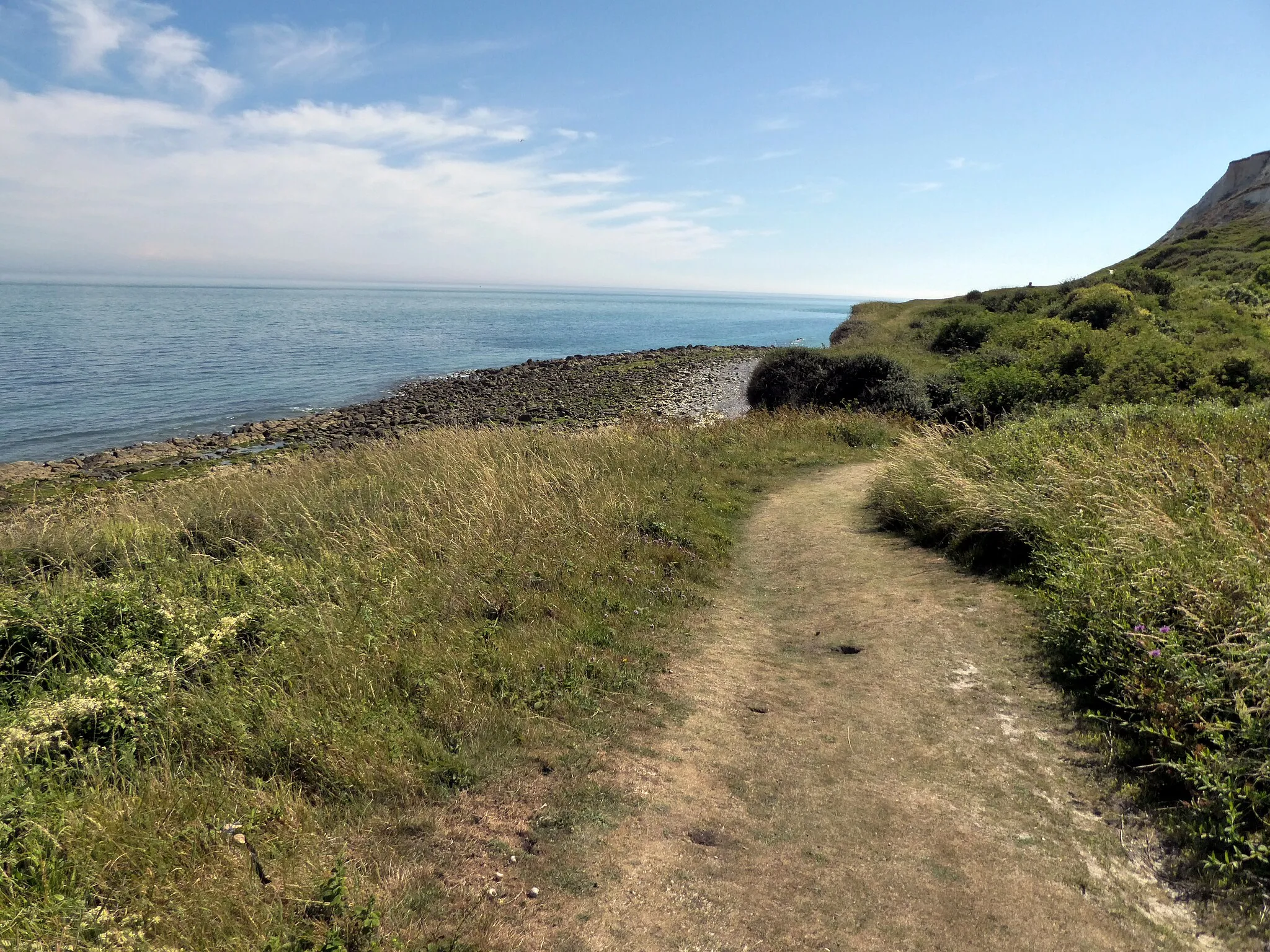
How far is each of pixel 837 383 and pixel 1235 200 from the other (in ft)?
210

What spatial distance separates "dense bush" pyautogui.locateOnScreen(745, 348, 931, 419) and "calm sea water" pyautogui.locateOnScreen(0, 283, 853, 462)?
76.3ft

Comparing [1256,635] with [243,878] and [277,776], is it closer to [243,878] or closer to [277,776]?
[243,878]

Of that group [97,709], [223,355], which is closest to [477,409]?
[97,709]

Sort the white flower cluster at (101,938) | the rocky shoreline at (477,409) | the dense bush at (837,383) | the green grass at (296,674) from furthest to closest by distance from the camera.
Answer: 1. the rocky shoreline at (477,409)
2. the dense bush at (837,383)
3. the green grass at (296,674)
4. the white flower cluster at (101,938)

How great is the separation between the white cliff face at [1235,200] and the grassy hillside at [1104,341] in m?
19.5

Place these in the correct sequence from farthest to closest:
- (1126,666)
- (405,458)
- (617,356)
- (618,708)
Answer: (617,356)
(405,458)
(618,708)
(1126,666)

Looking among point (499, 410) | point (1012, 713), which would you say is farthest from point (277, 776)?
point (499, 410)

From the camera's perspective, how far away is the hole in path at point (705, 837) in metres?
3.97

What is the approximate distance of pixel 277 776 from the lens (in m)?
4.25

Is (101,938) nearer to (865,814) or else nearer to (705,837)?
(705,837)

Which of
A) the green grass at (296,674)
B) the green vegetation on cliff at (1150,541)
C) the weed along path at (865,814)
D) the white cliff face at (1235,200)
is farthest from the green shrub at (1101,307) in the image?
the white cliff face at (1235,200)

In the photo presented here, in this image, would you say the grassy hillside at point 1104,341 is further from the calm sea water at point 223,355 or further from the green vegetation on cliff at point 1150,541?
the calm sea water at point 223,355

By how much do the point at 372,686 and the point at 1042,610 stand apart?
20.6 ft

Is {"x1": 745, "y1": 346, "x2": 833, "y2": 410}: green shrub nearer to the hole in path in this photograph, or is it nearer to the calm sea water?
the hole in path
